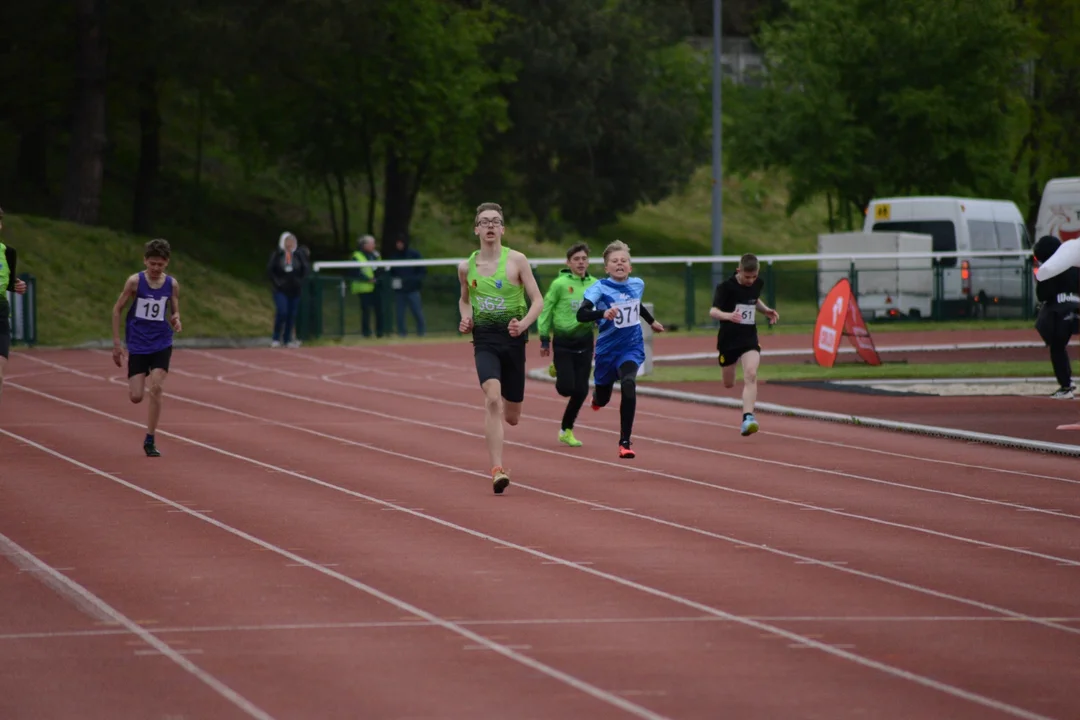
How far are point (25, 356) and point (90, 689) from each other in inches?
1036

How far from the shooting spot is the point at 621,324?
16359 mm

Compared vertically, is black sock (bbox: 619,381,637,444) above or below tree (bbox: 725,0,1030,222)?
below

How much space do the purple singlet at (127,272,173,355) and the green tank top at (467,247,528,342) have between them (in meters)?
3.82

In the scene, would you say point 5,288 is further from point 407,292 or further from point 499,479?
point 407,292

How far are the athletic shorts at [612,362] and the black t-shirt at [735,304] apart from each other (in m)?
1.71

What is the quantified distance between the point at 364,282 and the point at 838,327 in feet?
38.8

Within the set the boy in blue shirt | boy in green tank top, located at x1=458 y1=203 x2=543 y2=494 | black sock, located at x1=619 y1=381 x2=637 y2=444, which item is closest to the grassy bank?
the boy in blue shirt

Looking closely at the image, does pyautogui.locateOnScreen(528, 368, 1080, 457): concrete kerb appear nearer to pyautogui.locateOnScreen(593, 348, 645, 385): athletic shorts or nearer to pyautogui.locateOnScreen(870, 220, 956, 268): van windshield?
pyautogui.locateOnScreen(593, 348, 645, 385): athletic shorts

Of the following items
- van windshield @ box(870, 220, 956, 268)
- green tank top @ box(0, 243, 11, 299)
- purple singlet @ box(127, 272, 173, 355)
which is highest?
van windshield @ box(870, 220, 956, 268)

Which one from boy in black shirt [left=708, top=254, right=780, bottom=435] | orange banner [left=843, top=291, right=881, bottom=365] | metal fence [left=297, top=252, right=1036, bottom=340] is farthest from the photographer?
metal fence [left=297, top=252, right=1036, bottom=340]

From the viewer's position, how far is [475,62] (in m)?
52.3

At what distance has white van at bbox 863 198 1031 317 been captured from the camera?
42688mm

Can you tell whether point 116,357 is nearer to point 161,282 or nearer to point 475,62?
point 161,282

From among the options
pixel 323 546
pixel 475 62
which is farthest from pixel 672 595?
pixel 475 62
